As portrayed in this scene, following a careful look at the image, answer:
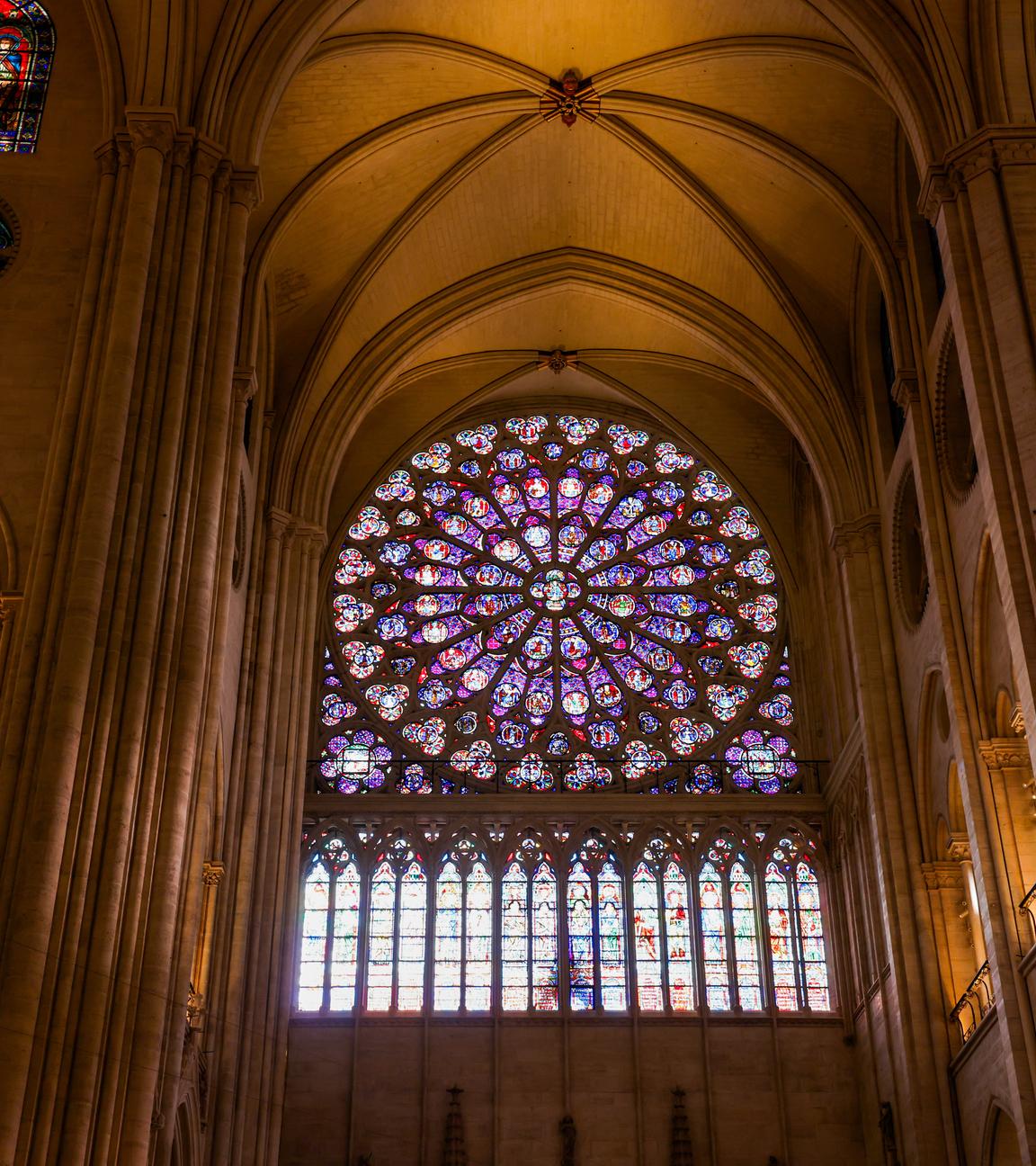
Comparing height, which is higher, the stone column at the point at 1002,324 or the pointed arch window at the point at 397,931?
the stone column at the point at 1002,324

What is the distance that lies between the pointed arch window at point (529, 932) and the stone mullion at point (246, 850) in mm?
3901

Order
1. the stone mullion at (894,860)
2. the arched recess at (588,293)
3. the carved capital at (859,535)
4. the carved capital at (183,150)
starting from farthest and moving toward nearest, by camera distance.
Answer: the arched recess at (588,293) < the carved capital at (859,535) < the stone mullion at (894,860) < the carved capital at (183,150)

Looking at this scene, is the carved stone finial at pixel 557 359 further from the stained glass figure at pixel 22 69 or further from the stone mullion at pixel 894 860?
the stained glass figure at pixel 22 69

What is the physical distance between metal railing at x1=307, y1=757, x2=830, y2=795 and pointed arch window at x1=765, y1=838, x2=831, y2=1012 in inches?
41.3

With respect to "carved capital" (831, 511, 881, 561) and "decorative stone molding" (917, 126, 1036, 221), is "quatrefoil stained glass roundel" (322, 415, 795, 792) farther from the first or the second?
"decorative stone molding" (917, 126, 1036, 221)

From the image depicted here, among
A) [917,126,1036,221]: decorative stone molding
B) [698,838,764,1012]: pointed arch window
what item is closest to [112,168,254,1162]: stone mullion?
[917,126,1036,221]: decorative stone molding

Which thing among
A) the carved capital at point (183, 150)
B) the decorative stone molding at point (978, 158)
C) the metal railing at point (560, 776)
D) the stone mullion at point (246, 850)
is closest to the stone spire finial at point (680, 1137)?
the metal railing at point (560, 776)

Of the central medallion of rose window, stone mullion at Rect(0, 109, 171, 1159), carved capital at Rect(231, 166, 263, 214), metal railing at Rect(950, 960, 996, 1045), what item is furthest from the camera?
the central medallion of rose window

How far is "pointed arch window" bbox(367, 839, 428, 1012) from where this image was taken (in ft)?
65.5

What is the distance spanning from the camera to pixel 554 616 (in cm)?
2312

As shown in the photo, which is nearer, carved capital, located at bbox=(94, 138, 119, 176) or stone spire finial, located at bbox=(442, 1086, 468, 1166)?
carved capital, located at bbox=(94, 138, 119, 176)

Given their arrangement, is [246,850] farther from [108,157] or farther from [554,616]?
[108,157]

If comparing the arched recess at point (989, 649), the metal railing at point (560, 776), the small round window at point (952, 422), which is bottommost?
the arched recess at point (989, 649)

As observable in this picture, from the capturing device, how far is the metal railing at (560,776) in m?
21.6
